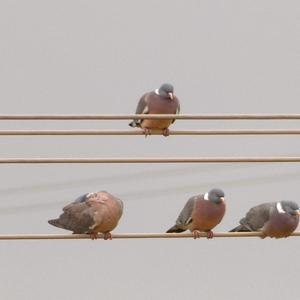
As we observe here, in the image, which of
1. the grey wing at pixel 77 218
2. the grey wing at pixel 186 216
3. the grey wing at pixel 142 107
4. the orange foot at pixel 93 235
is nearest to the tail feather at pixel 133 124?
the grey wing at pixel 142 107

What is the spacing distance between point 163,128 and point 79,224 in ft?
2.82

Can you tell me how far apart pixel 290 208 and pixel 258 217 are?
158 millimetres

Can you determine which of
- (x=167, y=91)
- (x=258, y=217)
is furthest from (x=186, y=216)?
(x=167, y=91)

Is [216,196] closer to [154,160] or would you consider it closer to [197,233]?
[197,233]

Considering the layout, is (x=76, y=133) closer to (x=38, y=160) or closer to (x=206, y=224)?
(x=38, y=160)

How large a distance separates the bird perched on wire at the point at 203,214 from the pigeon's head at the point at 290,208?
31 centimetres

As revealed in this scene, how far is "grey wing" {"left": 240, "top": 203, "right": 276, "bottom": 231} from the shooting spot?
508 cm

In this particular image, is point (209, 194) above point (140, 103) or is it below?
below

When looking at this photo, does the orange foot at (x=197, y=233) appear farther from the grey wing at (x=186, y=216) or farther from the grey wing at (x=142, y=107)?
the grey wing at (x=142, y=107)

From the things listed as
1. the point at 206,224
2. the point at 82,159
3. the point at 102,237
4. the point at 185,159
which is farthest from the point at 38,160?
the point at 206,224

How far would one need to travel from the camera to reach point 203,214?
5164 mm

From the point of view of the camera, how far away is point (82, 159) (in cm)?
417

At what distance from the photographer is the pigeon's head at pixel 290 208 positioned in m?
5.07

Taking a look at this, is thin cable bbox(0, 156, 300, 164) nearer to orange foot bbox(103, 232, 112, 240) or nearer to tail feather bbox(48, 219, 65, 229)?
orange foot bbox(103, 232, 112, 240)
